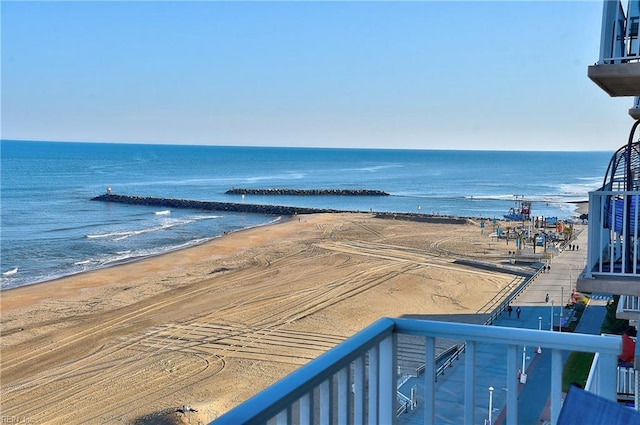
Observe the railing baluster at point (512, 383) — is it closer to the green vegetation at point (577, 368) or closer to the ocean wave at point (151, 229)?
the green vegetation at point (577, 368)

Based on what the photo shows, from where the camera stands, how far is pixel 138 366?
13.5m

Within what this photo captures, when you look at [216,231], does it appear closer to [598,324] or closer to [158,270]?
[158,270]

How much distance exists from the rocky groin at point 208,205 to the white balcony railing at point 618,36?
43388 mm

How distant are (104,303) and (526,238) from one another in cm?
2052

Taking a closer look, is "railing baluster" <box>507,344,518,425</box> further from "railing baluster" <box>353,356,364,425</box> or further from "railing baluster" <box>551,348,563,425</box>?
"railing baluster" <box>353,356,364,425</box>

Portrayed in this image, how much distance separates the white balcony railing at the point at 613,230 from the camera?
415 cm

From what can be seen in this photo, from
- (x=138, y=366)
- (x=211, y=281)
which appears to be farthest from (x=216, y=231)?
(x=138, y=366)

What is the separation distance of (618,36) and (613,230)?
1.32m

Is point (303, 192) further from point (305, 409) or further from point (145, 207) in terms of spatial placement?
point (305, 409)

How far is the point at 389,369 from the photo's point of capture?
1987 millimetres

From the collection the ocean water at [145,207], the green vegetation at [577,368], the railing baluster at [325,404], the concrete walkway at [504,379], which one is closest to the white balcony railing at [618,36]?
the concrete walkway at [504,379]

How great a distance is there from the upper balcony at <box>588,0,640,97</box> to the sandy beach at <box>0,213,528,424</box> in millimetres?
9042

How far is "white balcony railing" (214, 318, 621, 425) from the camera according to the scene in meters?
1.62

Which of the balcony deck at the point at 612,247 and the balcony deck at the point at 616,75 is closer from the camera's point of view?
the balcony deck at the point at 616,75
